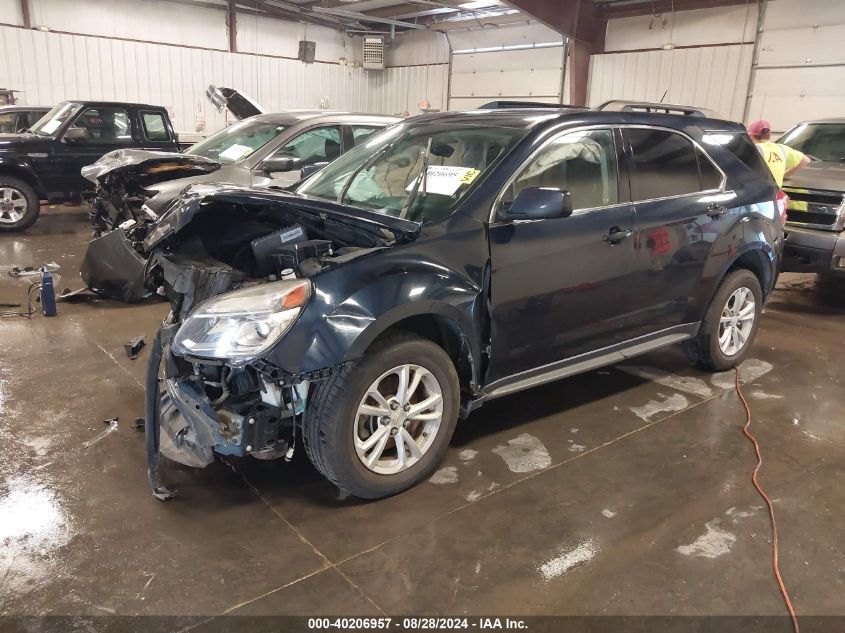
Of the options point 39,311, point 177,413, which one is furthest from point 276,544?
point 39,311

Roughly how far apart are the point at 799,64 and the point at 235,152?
339 inches

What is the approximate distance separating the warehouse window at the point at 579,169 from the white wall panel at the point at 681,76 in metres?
7.76

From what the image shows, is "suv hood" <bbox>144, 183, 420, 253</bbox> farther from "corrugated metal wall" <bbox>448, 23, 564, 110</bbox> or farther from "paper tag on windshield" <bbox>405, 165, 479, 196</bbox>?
"corrugated metal wall" <bbox>448, 23, 564, 110</bbox>

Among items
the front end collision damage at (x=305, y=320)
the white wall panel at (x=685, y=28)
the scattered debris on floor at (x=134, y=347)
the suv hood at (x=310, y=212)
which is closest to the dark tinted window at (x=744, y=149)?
the front end collision damage at (x=305, y=320)

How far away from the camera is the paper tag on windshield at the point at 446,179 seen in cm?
309

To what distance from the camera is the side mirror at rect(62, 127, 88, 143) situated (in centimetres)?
881

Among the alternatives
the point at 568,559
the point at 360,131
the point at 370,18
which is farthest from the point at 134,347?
the point at 370,18

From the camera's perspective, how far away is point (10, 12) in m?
12.2

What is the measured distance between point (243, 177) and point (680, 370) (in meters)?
4.38

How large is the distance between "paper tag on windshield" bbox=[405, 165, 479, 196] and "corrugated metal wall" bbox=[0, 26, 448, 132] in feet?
41.2

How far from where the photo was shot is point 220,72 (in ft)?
49.2

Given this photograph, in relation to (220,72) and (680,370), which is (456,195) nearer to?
(680,370)

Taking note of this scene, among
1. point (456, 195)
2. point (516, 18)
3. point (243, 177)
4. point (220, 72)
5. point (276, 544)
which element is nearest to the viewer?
point (276, 544)

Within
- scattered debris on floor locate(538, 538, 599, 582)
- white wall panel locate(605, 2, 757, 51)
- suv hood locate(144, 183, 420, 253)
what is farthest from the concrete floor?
white wall panel locate(605, 2, 757, 51)
